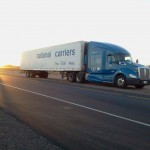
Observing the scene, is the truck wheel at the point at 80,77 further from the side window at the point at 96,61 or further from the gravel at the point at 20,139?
the gravel at the point at 20,139

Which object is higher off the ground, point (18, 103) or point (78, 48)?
point (78, 48)

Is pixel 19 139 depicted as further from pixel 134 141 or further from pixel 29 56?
pixel 29 56

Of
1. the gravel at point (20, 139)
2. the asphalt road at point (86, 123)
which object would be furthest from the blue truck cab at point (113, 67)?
the gravel at point (20, 139)

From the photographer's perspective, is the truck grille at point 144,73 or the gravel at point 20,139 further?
the truck grille at point 144,73

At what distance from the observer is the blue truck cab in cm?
2717

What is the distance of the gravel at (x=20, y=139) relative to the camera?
269 inches

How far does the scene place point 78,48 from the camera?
109 feet

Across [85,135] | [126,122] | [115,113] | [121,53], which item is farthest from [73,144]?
[121,53]

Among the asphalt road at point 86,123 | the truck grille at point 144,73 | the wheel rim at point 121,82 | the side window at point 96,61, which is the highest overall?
the side window at point 96,61

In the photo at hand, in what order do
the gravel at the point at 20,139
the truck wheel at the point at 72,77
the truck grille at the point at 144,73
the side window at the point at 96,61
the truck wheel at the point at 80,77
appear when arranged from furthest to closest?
the truck wheel at the point at 72,77 < the truck wheel at the point at 80,77 < the side window at the point at 96,61 < the truck grille at the point at 144,73 < the gravel at the point at 20,139

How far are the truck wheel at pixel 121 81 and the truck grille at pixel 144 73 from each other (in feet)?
4.01

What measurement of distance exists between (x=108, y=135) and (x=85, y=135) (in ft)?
1.73

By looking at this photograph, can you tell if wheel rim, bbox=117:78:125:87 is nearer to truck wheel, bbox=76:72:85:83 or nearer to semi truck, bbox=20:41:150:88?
semi truck, bbox=20:41:150:88

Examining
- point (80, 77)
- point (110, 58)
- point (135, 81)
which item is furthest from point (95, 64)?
point (135, 81)
